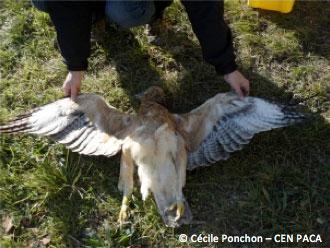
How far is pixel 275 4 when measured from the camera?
3828mm

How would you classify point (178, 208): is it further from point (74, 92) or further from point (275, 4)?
point (275, 4)

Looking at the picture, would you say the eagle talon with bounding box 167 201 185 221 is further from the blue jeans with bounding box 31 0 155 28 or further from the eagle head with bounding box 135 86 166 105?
the blue jeans with bounding box 31 0 155 28

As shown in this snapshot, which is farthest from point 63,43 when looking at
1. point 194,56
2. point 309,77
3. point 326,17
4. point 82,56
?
point 326,17

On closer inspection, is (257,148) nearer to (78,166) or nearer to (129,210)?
(129,210)

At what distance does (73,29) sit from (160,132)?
0.77 m

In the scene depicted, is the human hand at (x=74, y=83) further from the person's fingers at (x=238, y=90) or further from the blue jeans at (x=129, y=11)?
the person's fingers at (x=238, y=90)

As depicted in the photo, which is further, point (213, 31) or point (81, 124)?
point (81, 124)

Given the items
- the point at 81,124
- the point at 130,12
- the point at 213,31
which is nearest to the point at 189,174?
the point at 81,124

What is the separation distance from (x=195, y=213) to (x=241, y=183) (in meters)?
0.33

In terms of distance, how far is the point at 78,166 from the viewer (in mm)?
3295

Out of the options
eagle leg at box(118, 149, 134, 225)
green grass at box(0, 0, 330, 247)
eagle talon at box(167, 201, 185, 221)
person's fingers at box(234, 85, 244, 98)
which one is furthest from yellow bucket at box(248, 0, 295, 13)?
eagle talon at box(167, 201, 185, 221)

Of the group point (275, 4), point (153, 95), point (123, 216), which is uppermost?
point (275, 4)

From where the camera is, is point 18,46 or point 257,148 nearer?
point 257,148

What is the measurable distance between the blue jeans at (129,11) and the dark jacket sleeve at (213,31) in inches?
15.9
